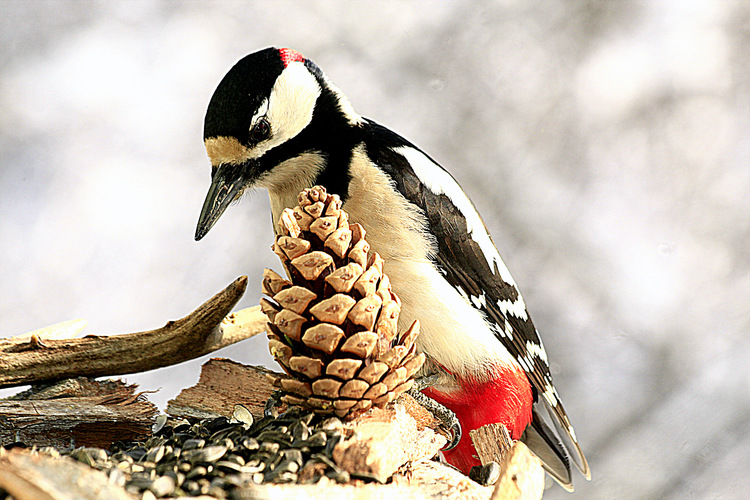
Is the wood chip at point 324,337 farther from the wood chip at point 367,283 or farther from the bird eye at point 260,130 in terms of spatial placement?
the bird eye at point 260,130

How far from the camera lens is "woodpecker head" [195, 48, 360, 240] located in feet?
1.95

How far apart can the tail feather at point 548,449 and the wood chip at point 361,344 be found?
15.5 inches

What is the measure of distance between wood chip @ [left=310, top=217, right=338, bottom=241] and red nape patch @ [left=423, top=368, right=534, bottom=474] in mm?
286

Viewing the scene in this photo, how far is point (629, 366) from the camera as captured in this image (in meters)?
1.04

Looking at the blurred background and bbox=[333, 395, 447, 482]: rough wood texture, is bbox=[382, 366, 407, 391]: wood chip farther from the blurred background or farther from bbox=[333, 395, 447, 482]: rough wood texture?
the blurred background

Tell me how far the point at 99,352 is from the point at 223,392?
0.37 feet

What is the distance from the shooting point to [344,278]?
430 mm

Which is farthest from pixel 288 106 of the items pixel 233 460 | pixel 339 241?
pixel 233 460

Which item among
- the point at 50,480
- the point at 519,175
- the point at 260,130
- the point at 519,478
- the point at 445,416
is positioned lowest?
the point at 50,480

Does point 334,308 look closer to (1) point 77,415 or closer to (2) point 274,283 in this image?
(2) point 274,283

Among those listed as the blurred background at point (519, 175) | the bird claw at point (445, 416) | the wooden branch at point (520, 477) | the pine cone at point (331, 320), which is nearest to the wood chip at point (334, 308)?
the pine cone at point (331, 320)

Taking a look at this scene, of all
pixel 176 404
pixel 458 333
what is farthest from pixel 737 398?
pixel 176 404

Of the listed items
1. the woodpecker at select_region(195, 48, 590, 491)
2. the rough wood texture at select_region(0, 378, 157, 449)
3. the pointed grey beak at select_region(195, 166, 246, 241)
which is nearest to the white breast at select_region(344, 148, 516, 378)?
the woodpecker at select_region(195, 48, 590, 491)

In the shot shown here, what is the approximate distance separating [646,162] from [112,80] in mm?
760
